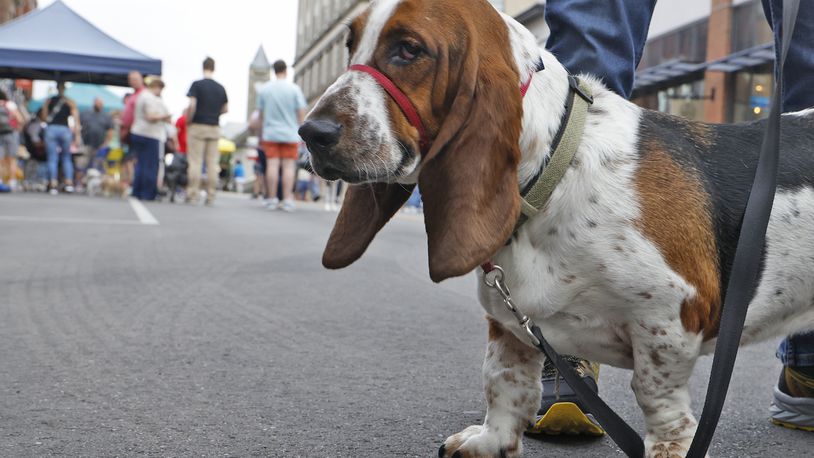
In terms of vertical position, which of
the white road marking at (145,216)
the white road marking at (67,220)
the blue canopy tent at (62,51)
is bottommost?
the white road marking at (145,216)

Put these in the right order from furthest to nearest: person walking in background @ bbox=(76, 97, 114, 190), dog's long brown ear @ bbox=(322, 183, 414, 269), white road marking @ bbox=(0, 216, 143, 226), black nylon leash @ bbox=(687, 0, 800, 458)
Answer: person walking in background @ bbox=(76, 97, 114, 190) → white road marking @ bbox=(0, 216, 143, 226) → dog's long brown ear @ bbox=(322, 183, 414, 269) → black nylon leash @ bbox=(687, 0, 800, 458)

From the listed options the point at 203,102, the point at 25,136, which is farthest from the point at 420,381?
the point at 25,136

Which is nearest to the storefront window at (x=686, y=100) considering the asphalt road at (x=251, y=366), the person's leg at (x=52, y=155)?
the person's leg at (x=52, y=155)

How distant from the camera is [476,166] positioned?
181cm

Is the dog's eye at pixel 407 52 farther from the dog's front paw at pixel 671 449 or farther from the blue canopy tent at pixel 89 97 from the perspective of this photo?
the blue canopy tent at pixel 89 97

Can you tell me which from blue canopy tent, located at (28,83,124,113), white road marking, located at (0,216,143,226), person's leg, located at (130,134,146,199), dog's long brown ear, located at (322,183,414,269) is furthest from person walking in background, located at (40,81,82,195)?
dog's long brown ear, located at (322,183,414,269)

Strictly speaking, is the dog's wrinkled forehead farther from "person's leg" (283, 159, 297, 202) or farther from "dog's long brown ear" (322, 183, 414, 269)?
"person's leg" (283, 159, 297, 202)

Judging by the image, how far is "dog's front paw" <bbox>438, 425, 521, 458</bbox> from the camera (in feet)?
7.33

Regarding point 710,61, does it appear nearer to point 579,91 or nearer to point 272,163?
point 272,163

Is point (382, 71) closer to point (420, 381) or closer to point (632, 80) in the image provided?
point (632, 80)

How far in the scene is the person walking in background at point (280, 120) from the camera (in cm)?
1338

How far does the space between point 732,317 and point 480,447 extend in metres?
0.72

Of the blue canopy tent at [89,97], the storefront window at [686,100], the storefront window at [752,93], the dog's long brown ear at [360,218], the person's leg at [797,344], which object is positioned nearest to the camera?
the dog's long brown ear at [360,218]

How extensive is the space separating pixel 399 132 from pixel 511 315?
0.50 metres
